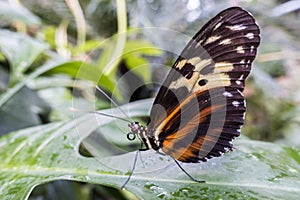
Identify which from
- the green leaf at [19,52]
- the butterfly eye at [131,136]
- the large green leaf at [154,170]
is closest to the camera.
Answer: the large green leaf at [154,170]

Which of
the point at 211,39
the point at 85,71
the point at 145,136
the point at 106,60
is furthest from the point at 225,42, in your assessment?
the point at 106,60

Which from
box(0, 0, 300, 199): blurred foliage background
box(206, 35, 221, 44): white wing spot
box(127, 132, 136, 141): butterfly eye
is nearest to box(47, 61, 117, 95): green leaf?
box(0, 0, 300, 199): blurred foliage background

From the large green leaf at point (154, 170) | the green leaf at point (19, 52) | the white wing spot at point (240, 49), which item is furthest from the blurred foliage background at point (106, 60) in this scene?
the white wing spot at point (240, 49)

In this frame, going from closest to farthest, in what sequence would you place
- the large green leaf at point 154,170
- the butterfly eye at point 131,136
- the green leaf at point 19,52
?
the large green leaf at point 154,170
the butterfly eye at point 131,136
the green leaf at point 19,52

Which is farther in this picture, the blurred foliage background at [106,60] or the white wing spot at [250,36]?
the blurred foliage background at [106,60]

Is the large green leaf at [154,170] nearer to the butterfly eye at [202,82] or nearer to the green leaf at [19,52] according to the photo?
the butterfly eye at [202,82]

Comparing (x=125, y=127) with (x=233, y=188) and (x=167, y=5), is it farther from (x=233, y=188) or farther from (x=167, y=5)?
(x=167, y=5)

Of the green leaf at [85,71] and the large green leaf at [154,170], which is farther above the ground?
the green leaf at [85,71]

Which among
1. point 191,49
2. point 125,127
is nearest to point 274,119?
point 125,127
